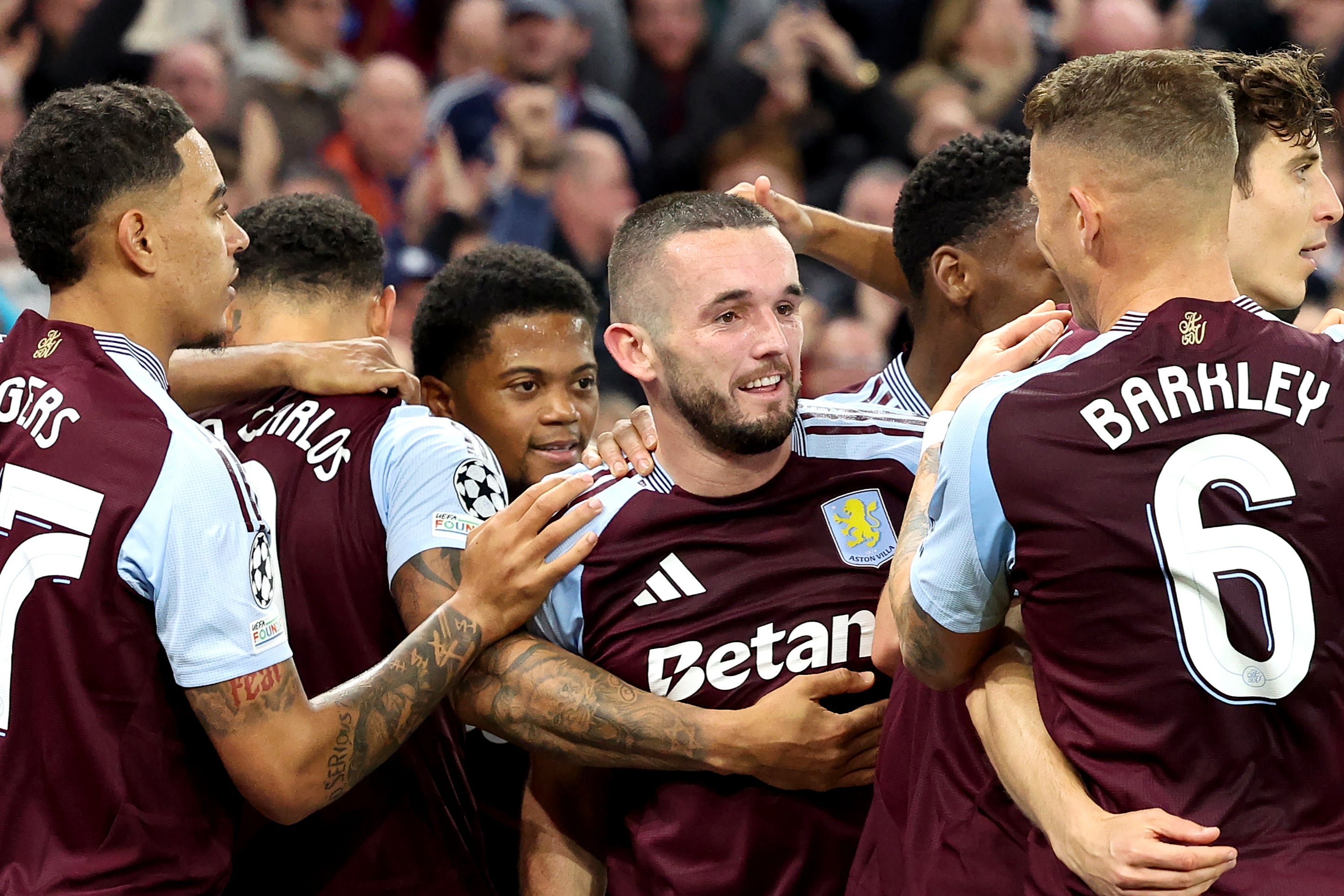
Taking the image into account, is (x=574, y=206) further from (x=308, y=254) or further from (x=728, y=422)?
(x=728, y=422)

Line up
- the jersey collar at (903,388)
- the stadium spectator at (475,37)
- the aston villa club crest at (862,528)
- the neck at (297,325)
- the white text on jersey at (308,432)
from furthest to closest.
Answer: the stadium spectator at (475,37), the jersey collar at (903,388), the neck at (297,325), the white text on jersey at (308,432), the aston villa club crest at (862,528)

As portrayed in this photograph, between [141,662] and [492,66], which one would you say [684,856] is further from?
[492,66]

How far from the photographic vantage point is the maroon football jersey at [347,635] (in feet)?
10.1

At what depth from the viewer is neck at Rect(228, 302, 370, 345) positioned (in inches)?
139

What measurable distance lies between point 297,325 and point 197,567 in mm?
1198

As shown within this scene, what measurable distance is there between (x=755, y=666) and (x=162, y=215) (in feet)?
4.94

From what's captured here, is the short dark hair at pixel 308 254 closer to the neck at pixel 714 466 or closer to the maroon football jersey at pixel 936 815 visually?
the neck at pixel 714 466

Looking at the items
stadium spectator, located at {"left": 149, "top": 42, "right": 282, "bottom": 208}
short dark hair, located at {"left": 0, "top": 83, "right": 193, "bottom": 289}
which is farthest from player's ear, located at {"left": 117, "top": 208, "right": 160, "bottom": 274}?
Answer: stadium spectator, located at {"left": 149, "top": 42, "right": 282, "bottom": 208}

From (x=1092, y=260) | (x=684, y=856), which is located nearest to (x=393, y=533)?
(x=684, y=856)

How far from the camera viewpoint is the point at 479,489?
10.5 feet

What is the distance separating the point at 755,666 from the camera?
2.91 m

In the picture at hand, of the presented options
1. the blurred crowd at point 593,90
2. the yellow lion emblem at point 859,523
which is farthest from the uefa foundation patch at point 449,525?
the blurred crowd at point 593,90

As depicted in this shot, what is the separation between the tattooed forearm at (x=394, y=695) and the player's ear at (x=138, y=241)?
90 cm

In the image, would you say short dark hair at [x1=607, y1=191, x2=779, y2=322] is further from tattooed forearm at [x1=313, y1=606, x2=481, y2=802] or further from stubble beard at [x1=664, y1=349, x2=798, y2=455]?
tattooed forearm at [x1=313, y1=606, x2=481, y2=802]
